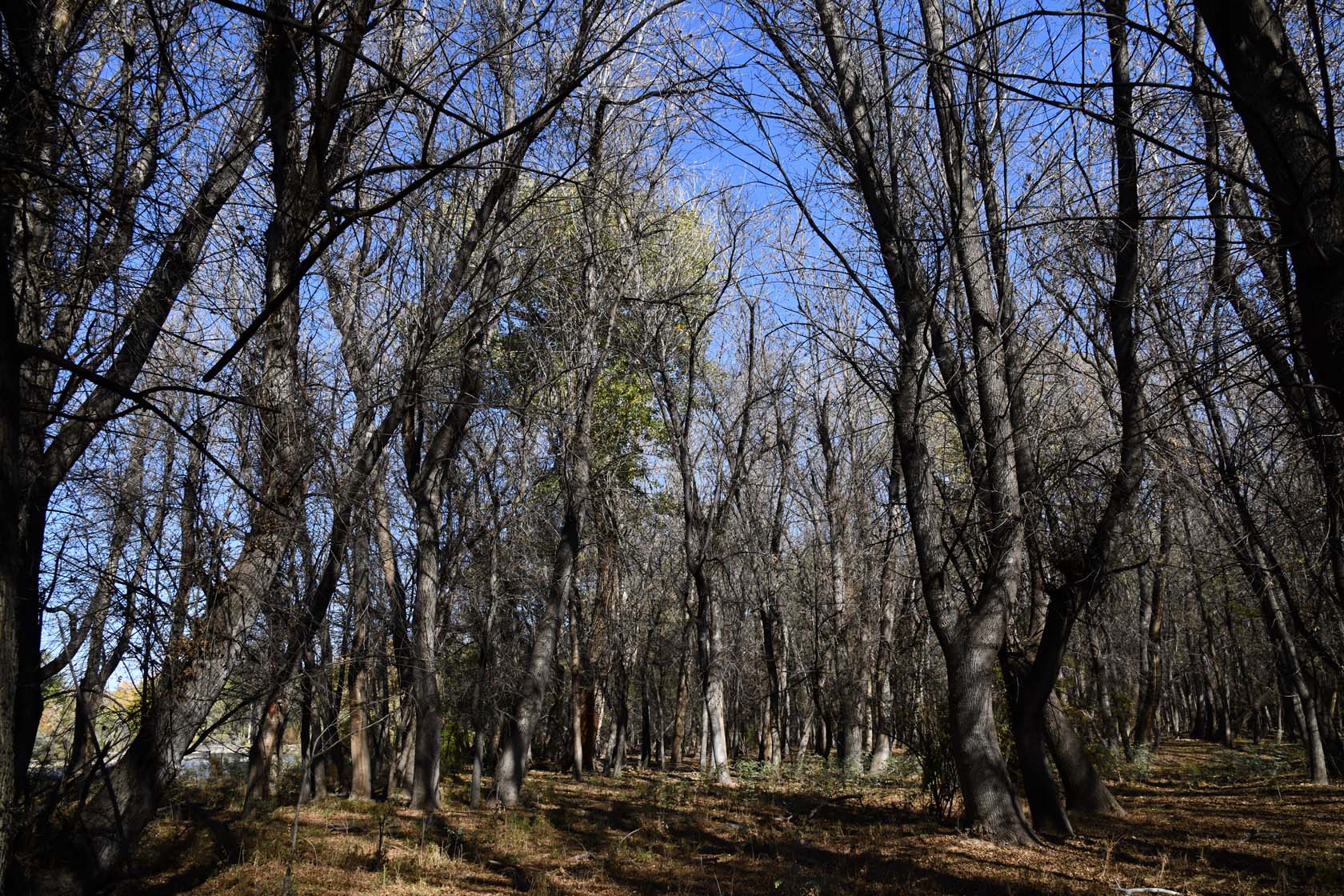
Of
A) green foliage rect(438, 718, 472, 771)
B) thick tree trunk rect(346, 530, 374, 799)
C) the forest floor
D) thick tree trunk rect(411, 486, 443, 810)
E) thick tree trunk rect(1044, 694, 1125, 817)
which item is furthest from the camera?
green foliage rect(438, 718, 472, 771)

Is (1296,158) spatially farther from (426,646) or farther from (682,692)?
(682,692)

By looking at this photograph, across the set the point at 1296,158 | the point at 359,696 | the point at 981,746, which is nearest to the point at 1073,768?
the point at 981,746

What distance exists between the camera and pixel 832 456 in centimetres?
Result: 1841

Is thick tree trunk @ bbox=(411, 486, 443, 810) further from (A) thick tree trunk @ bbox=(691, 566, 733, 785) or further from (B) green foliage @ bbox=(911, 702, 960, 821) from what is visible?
(B) green foliage @ bbox=(911, 702, 960, 821)

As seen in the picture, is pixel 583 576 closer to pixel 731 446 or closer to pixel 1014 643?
pixel 731 446

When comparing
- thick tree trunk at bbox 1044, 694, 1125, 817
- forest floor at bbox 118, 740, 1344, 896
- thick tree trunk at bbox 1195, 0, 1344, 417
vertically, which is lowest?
forest floor at bbox 118, 740, 1344, 896

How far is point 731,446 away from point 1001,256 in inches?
342

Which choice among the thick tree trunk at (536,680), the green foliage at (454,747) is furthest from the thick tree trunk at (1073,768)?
the green foliage at (454,747)

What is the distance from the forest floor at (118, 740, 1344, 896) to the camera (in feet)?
19.1

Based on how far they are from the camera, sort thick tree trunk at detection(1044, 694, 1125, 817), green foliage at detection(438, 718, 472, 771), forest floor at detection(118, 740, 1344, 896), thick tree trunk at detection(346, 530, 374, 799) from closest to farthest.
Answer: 1. forest floor at detection(118, 740, 1344, 896)
2. thick tree trunk at detection(1044, 694, 1125, 817)
3. thick tree trunk at detection(346, 530, 374, 799)
4. green foliage at detection(438, 718, 472, 771)

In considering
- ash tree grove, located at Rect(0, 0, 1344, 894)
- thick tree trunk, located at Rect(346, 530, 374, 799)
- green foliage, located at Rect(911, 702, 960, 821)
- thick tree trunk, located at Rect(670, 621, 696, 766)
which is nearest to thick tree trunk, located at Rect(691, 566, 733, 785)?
ash tree grove, located at Rect(0, 0, 1344, 894)

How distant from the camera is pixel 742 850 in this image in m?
7.38

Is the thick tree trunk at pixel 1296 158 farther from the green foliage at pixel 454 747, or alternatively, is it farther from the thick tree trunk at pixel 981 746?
the green foliage at pixel 454 747

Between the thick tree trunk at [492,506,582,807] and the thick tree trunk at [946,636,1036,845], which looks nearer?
the thick tree trunk at [946,636,1036,845]
